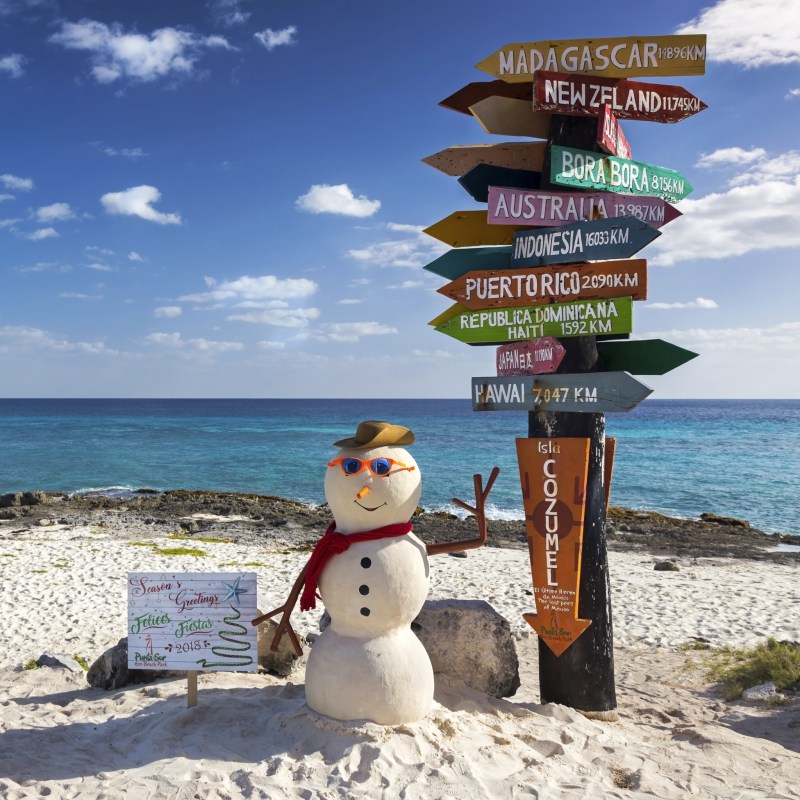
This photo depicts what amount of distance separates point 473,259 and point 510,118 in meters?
1.24

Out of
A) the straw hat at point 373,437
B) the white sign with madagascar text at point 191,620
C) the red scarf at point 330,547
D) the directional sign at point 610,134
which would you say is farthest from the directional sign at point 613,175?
the white sign with madagascar text at point 191,620

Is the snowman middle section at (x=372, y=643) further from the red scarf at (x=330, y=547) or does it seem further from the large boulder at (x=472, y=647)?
the large boulder at (x=472, y=647)

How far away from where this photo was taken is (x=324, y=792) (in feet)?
14.0

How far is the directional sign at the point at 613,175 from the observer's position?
5754mm

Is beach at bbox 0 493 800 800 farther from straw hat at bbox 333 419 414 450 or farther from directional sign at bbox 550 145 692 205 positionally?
directional sign at bbox 550 145 692 205

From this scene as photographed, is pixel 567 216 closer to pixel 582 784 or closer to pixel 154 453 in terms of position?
pixel 582 784

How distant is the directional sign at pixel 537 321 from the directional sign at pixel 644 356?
264 millimetres

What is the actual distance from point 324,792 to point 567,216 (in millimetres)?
4517

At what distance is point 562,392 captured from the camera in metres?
5.59

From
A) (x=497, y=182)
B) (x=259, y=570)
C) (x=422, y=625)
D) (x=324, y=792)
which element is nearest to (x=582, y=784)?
(x=324, y=792)

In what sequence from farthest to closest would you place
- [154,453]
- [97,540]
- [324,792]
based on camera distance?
[154,453] < [97,540] < [324,792]

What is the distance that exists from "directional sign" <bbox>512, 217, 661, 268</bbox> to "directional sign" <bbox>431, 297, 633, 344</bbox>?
1.21 ft

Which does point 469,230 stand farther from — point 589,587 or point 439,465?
point 439,465

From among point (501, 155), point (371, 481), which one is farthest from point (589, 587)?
point (501, 155)
